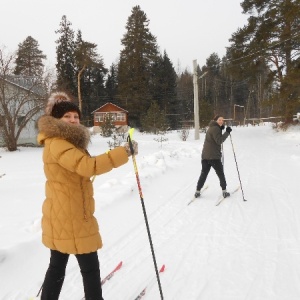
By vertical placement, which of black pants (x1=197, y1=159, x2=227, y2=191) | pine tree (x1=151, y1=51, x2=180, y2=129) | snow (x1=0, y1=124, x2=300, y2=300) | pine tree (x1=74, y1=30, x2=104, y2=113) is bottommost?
snow (x1=0, y1=124, x2=300, y2=300)

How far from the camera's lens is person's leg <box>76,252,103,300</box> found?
2373 millimetres

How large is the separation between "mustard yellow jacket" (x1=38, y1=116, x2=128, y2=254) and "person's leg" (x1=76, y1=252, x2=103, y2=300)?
77 mm

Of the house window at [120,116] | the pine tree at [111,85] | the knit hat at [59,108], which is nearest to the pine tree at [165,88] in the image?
the house window at [120,116]

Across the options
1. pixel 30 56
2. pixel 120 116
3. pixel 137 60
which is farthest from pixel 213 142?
pixel 30 56

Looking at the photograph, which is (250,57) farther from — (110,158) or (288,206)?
(110,158)

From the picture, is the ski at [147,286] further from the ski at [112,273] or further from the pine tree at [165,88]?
the pine tree at [165,88]

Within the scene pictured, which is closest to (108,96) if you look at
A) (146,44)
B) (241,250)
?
(146,44)

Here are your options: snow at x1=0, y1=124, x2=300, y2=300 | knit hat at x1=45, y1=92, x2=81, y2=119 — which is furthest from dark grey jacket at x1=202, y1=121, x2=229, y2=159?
knit hat at x1=45, y1=92, x2=81, y2=119

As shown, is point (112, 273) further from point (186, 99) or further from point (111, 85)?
point (186, 99)

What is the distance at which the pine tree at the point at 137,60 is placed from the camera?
40.8m

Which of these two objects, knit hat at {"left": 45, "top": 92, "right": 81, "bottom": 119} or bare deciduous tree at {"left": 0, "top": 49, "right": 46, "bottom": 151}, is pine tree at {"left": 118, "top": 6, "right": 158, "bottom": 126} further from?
knit hat at {"left": 45, "top": 92, "right": 81, "bottom": 119}

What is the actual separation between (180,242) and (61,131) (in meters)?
2.92

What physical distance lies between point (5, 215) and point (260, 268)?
4.22 m

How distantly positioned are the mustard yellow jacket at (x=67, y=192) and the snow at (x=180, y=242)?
112 cm
